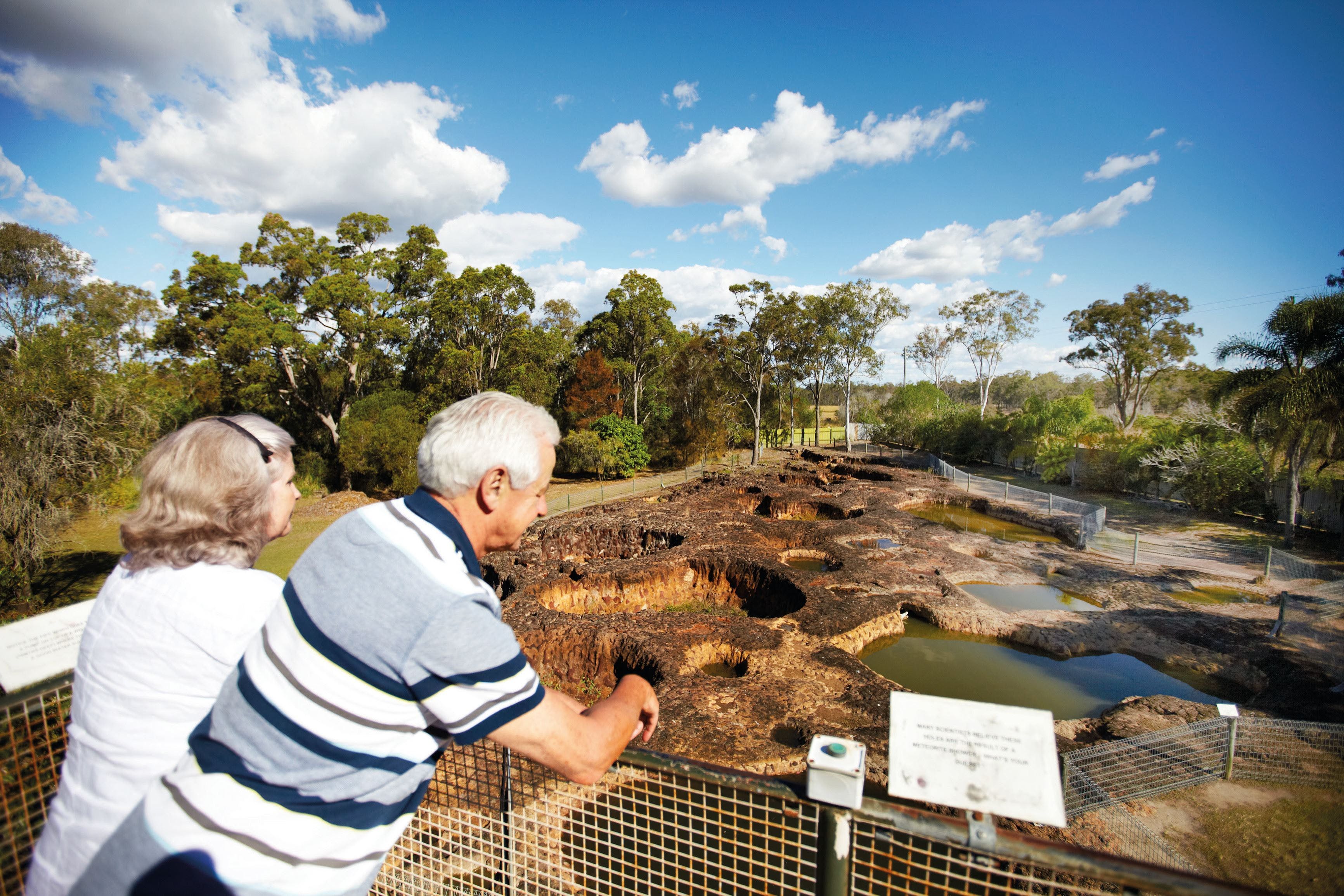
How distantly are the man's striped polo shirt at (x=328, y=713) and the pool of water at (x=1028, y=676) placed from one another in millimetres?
8562

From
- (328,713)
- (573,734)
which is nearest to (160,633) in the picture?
(328,713)

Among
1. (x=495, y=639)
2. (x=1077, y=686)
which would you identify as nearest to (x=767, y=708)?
(x=1077, y=686)

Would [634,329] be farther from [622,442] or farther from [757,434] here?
[757,434]

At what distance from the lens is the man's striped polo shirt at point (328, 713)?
113 centimetres

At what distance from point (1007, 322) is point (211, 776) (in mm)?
51118

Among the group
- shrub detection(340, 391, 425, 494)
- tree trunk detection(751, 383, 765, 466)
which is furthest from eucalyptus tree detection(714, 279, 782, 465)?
shrub detection(340, 391, 425, 494)

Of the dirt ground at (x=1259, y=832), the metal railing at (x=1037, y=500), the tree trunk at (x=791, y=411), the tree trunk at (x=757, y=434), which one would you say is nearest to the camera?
the dirt ground at (x=1259, y=832)

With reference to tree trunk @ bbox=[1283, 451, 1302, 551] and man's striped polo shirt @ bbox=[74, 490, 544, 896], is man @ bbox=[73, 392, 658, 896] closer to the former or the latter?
man's striped polo shirt @ bbox=[74, 490, 544, 896]

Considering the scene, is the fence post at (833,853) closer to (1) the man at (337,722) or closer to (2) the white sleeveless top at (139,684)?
(1) the man at (337,722)

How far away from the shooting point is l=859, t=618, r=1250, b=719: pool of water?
8.45m

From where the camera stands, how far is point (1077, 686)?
8805 millimetres

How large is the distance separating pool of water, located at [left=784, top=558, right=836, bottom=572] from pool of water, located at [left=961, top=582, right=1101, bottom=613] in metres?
3.53

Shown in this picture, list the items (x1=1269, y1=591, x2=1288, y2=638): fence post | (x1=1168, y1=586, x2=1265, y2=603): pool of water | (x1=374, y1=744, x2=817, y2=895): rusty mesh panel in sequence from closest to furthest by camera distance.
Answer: (x1=374, y1=744, x2=817, y2=895): rusty mesh panel
(x1=1269, y1=591, x2=1288, y2=638): fence post
(x1=1168, y1=586, x2=1265, y2=603): pool of water

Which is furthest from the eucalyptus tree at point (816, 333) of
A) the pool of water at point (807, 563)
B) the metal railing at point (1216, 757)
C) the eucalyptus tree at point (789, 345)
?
the metal railing at point (1216, 757)
